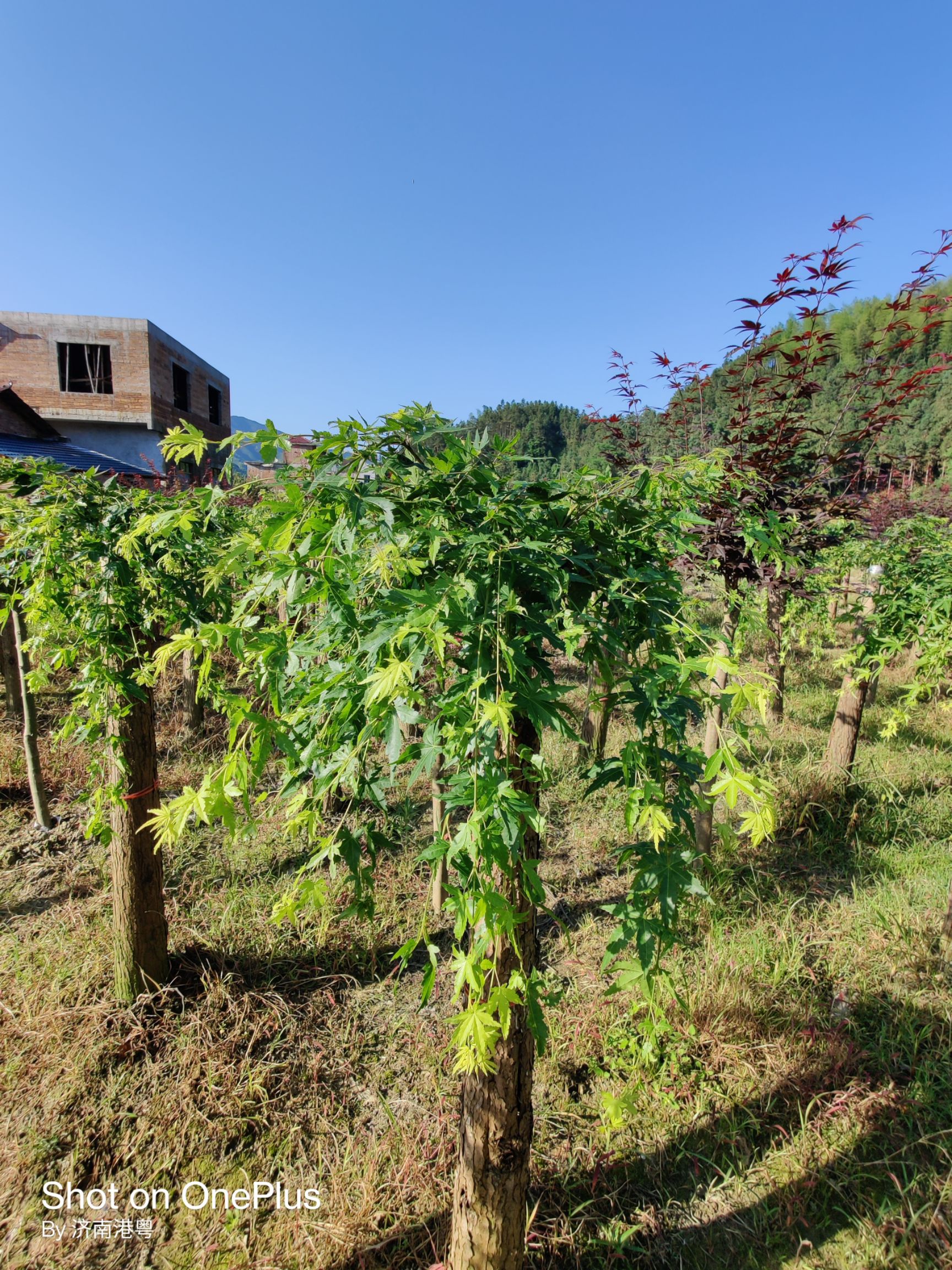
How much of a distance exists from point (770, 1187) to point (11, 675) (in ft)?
22.9

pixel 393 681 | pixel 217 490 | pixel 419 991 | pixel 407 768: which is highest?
pixel 217 490

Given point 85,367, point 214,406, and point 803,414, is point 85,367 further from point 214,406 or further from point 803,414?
point 803,414

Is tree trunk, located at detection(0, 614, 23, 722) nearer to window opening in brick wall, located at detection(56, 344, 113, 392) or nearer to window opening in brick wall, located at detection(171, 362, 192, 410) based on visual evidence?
window opening in brick wall, located at detection(56, 344, 113, 392)

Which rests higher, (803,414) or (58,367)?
(58,367)

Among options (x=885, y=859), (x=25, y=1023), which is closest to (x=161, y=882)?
(x=25, y=1023)

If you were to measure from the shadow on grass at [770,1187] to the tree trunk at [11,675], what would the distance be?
229 inches

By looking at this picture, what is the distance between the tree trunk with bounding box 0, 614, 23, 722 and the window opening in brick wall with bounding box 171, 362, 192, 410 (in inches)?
619

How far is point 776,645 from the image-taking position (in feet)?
14.2

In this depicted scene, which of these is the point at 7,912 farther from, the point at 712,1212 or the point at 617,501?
the point at 617,501

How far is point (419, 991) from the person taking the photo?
326cm

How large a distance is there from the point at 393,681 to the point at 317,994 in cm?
304

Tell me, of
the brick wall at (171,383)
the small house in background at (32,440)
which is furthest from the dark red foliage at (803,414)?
the brick wall at (171,383)

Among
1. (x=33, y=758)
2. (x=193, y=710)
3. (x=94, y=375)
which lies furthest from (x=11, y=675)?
(x=94, y=375)

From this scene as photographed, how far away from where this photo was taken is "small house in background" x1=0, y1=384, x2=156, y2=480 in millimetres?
10250
